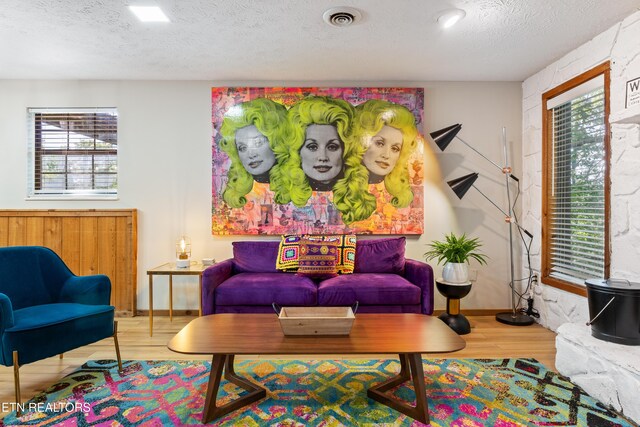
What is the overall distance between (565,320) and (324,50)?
3.18 meters

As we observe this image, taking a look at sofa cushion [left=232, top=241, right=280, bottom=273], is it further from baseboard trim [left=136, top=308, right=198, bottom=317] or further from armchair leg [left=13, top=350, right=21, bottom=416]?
armchair leg [left=13, top=350, right=21, bottom=416]

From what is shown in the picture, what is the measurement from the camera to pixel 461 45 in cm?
319

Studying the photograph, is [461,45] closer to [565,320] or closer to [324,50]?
[324,50]

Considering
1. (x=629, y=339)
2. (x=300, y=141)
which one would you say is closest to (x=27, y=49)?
(x=300, y=141)

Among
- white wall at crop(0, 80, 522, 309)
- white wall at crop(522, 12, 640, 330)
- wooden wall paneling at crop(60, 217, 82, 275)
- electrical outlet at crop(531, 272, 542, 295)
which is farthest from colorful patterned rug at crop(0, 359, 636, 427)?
wooden wall paneling at crop(60, 217, 82, 275)

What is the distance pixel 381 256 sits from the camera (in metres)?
3.71

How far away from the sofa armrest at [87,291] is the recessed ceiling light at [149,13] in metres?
1.87

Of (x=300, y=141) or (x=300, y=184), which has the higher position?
(x=300, y=141)

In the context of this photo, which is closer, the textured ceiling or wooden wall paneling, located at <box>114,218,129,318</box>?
the textured ceiling

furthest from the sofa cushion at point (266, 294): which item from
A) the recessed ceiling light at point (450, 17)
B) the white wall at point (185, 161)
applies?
the recessed ceiling light at point (450, 17)

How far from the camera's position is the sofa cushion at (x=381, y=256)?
3.68 m

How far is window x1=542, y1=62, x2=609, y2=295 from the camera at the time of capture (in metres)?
3.05

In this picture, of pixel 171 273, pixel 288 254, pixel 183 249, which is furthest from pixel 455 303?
Result: pixel 183 249

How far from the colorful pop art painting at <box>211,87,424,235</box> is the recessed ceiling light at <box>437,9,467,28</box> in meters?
1.25
